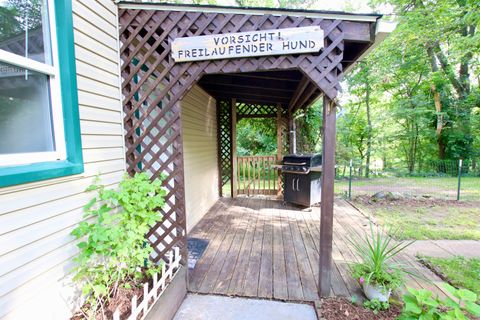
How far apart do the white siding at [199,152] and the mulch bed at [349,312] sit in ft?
7.73

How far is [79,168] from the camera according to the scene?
61.9 inches

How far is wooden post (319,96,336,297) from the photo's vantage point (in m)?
2.05

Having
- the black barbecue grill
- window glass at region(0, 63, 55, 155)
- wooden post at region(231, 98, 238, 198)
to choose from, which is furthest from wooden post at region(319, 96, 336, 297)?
wooden post at region(231, 98, 238, 198)

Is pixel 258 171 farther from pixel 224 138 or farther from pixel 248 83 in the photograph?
pixel 248 83

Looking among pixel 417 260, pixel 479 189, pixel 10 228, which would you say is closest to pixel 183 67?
pixel 10 228

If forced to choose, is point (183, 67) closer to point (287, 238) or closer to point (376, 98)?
point (287, 238)

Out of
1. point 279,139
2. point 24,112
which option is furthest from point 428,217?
point 24,112

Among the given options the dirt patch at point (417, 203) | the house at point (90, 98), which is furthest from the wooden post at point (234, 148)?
the house at point (90, 98)

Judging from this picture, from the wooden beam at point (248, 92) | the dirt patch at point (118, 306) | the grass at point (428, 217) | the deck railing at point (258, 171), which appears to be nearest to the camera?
the dirt patch at point (118, 306)

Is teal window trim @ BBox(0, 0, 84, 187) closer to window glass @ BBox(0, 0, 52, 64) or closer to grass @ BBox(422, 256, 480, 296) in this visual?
window glass @ BBox(0, 0, 52, 64)

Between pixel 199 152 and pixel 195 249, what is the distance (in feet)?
6.29

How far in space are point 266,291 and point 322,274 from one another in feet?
1.89

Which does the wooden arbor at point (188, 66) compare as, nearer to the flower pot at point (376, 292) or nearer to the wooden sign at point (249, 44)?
the wooden sign at point (249, 44)

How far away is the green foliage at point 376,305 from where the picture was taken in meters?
1.92
